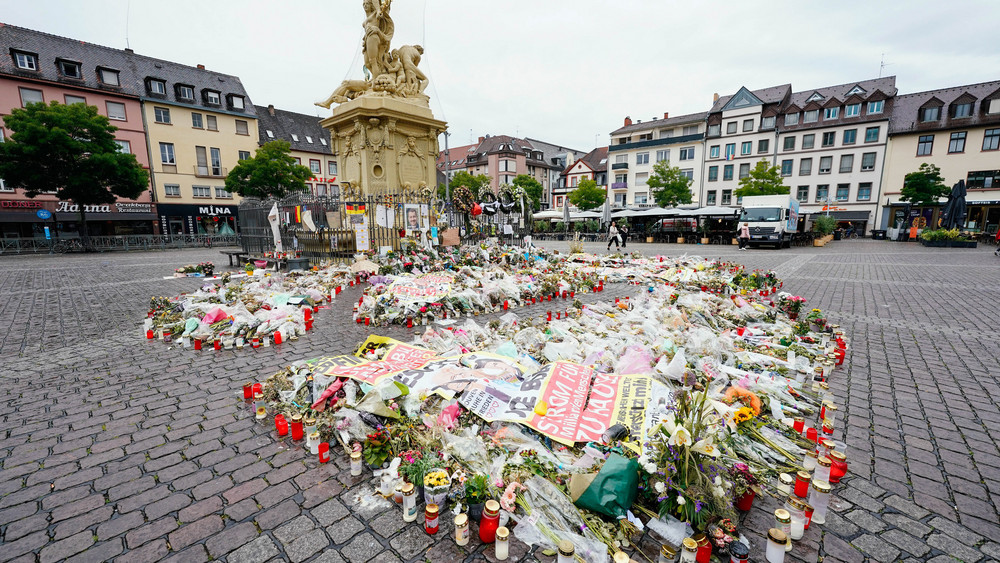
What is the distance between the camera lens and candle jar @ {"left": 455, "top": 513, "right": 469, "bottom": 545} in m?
2.43

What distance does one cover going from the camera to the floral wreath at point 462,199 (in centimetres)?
1789

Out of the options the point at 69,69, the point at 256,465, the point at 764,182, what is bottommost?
the point at 256,465

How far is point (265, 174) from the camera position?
3397 centimetres

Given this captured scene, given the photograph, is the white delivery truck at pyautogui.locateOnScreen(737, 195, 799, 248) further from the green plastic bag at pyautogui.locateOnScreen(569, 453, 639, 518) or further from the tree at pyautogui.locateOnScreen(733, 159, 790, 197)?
the green plastic bag at pyautogui.locateOnScreen(569, 453, 639, 518)

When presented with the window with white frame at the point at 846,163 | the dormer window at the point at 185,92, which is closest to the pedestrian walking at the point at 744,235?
the window with white frame at the point at 846,163

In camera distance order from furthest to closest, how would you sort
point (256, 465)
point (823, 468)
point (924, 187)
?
point (924, 187)
point (256, 465)
point (823, 468)

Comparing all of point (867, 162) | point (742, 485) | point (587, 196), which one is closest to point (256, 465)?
point (742, 485)

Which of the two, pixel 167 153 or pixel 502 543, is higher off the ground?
pixel 167 153

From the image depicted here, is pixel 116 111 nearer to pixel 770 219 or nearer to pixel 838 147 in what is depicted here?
pixel 770 219

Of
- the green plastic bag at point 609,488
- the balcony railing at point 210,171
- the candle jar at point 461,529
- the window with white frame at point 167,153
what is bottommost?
the candle jar at point 461,529

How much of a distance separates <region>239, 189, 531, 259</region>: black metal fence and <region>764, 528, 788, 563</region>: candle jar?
37.9 ft

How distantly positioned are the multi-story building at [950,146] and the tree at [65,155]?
59.9 meters

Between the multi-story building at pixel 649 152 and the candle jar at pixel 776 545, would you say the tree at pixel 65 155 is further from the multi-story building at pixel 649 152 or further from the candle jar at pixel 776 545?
the multi-story building at pixel 649 152

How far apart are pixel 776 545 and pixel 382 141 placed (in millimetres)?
14464
